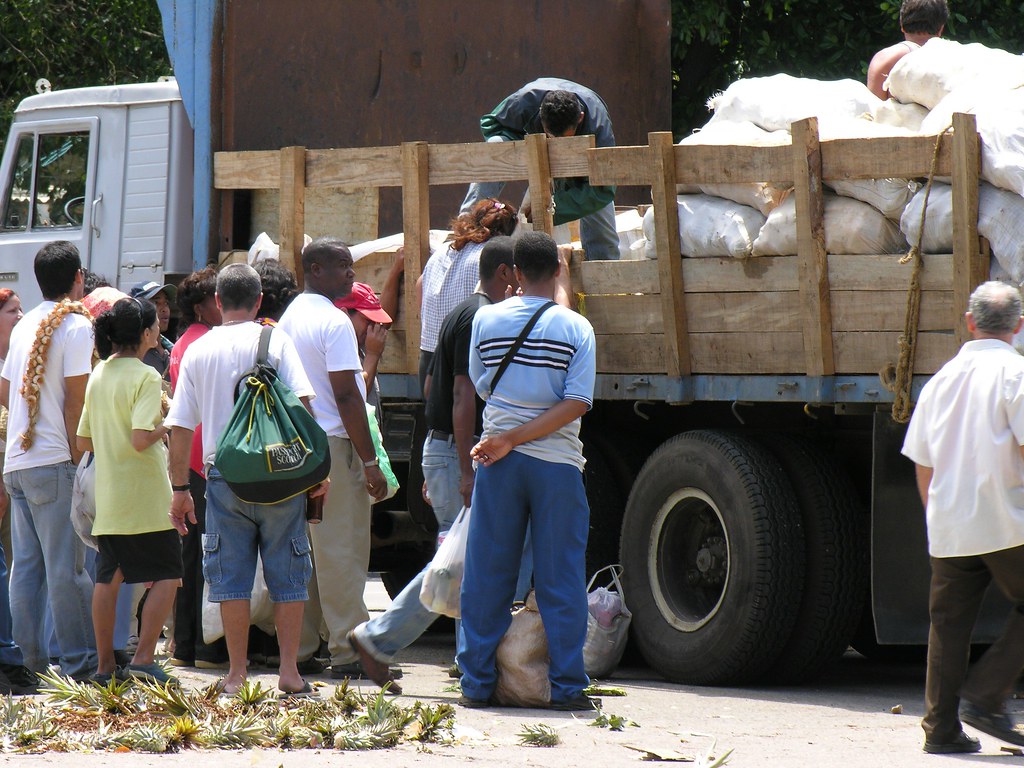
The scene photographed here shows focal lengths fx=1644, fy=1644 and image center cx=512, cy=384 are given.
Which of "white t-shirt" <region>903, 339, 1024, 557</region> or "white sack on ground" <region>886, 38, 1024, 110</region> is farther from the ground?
"white sack on ground" <region>886, 38, 1024, 110</region>

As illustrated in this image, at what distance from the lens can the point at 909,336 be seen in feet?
19.0

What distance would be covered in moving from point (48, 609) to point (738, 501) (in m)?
2.86

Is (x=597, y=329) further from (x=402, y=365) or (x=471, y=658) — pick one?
(x=471, y=658)

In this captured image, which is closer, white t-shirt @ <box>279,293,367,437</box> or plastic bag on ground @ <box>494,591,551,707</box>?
plastic bag on ground @ <box>494,591,551,707</box>

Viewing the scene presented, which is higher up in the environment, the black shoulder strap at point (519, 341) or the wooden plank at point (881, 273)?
the wooden plank at point (881, 273)

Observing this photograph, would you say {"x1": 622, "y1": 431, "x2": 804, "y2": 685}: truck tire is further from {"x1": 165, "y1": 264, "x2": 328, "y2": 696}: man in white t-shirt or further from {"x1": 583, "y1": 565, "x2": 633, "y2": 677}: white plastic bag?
{"x1": 165, "y1": 264, "x2": 328, "y2": 696}: man in white t-shirt

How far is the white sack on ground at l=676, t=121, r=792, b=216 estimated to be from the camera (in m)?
6.25

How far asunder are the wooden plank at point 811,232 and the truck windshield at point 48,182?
428 cm

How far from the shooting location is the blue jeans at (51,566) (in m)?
6.33

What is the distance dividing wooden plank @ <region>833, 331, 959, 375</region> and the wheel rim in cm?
108

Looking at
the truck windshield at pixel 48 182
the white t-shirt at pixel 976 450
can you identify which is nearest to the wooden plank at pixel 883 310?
the white t-shirt at pixel 976 450

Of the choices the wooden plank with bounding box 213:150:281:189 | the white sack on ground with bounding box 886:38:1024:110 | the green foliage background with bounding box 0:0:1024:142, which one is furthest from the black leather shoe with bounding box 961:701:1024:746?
the green foliage background with bounding box 0:0:1024:142

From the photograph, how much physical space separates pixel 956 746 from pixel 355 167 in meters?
3.75

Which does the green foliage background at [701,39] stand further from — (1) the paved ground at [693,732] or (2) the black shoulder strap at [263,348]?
(2) the black shoulder strap at [263,348]
